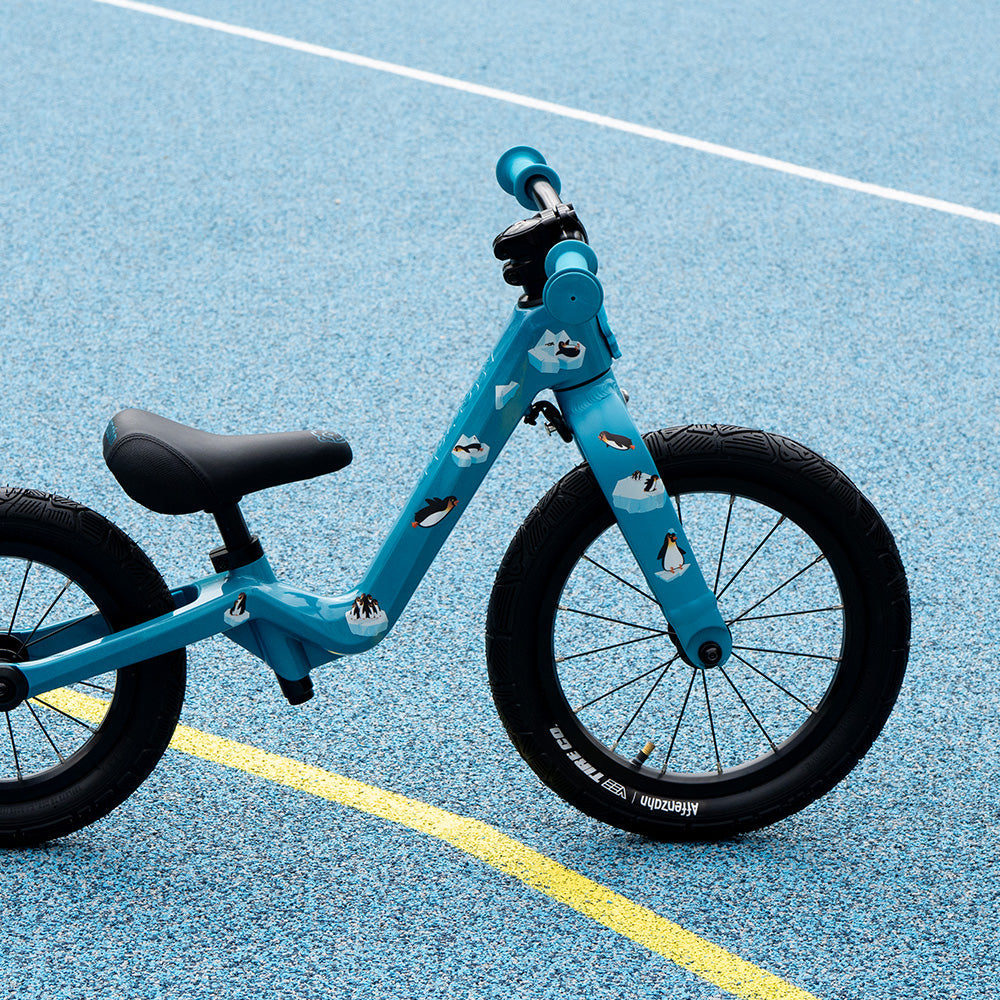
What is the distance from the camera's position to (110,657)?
2.88 metres

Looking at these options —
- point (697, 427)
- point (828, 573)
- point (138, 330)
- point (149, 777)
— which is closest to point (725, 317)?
point (828, 573)

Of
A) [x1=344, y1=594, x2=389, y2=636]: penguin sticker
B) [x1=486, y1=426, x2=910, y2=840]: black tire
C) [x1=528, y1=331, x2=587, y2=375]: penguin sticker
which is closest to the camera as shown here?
[x1=528, y1=331, x2=587, y2=375]: penguin sticker

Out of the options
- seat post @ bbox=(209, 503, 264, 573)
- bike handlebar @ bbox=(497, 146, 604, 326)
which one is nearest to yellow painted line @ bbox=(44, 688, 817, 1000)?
seat post @ bbox=(209, 503, 264, 573)

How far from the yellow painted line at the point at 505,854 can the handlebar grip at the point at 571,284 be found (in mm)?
1211

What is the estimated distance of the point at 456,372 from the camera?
204 inches

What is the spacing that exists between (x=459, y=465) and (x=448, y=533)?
6.0 inches

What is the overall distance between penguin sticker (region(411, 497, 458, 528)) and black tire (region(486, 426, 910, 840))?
6.2 inches

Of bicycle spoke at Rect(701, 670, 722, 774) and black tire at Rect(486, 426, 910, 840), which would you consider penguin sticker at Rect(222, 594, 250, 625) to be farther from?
bicycle spoke at Rect(701, 670, 722, 774)

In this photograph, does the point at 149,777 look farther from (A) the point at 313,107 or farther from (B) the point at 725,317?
(A) the point at 313,107

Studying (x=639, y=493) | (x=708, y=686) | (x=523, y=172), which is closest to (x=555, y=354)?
(x=639, y=493)

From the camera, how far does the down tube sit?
9.01 feet

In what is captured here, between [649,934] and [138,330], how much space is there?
3400mm

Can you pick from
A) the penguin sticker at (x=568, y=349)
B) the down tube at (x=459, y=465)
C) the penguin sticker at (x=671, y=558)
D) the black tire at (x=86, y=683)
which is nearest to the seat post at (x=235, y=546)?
the black tire at (x=86, y=683)

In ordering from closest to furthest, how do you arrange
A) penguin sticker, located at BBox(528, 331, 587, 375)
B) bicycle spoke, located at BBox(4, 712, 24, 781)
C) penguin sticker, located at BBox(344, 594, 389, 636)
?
penguin sticker, located at BBox(528, 331, 587, 375), penguin sticker, located at BBox(344, 594, 389, 636), bicycle spoke, located at BBox(4, 712, 24, 781)
